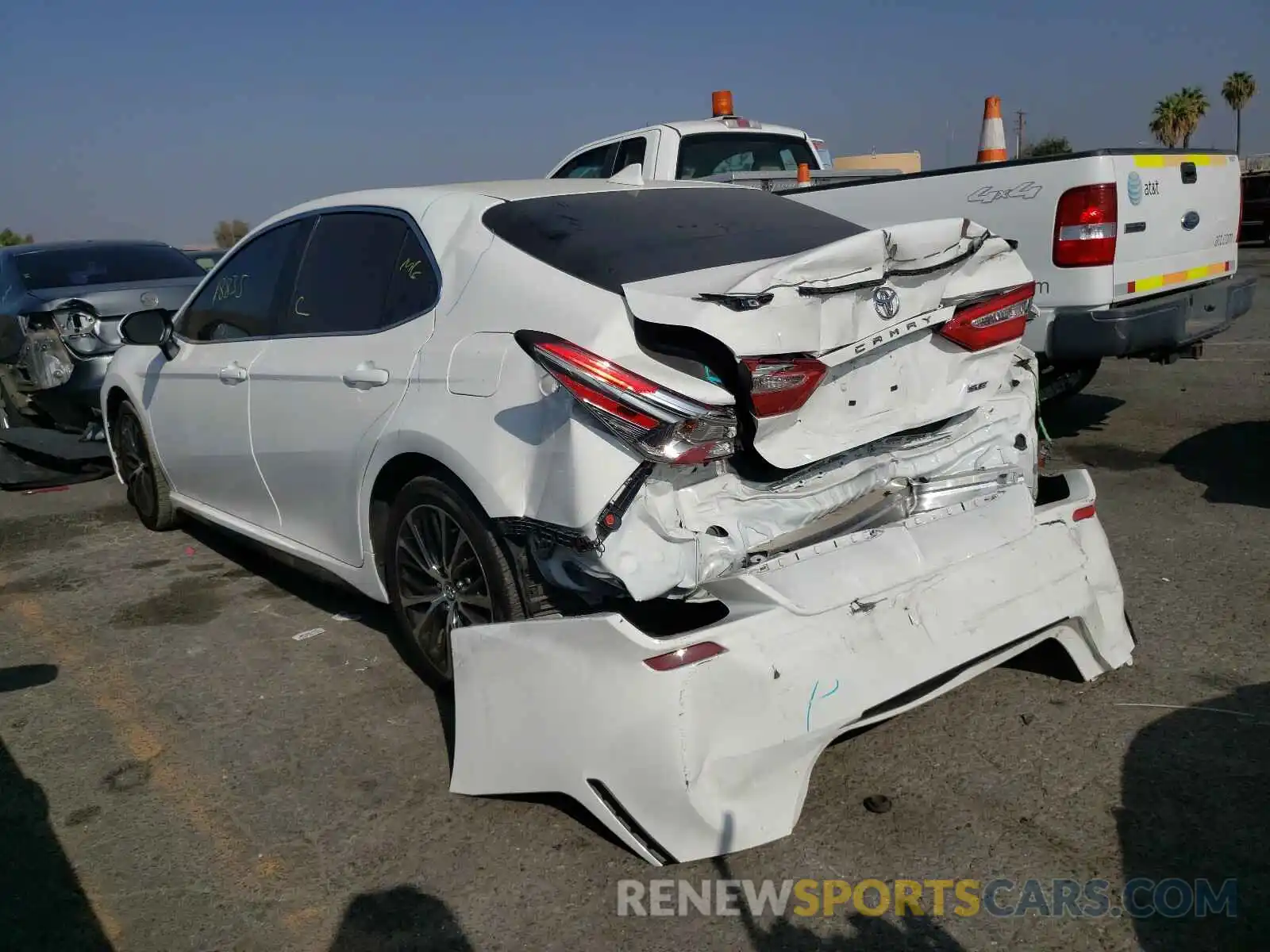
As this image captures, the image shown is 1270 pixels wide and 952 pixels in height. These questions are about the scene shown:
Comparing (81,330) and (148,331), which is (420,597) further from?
(81,330)

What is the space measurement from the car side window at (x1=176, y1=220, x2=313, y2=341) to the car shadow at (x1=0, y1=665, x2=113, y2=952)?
192 centimetres

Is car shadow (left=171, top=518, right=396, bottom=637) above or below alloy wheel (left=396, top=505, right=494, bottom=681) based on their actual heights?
below

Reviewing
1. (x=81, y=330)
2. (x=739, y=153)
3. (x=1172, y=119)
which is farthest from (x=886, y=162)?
(x=1172, y=119)

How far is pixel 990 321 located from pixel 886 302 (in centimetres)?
50

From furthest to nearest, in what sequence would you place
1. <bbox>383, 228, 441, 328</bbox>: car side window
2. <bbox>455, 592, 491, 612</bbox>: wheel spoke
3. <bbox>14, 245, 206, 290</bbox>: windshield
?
<bbox>14, 245, 206, 290</bbox>: windshield < <bbox>383, 228, 441, 328</bbox>: car side window < <bbox>455, 592, 491, 612</bbox>: wheel spoke

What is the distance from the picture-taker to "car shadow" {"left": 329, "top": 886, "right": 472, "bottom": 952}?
97.3 inches

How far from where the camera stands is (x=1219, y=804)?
2.79 m

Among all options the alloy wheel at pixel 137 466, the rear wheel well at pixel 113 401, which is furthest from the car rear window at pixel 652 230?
the rear wheel well at pixel 113 401

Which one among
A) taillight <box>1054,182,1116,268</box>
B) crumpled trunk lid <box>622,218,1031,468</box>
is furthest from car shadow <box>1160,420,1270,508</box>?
crumpled trunk lid <box>622,218,1031,468</box>

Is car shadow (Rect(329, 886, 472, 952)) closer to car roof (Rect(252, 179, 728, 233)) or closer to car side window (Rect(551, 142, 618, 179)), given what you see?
car roof (Rect(252, 179, 728, 233))

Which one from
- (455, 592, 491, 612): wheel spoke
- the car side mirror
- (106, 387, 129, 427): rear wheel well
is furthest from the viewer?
(106, 387, 129, 427): rear wheel well

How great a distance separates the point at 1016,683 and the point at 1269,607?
1.24 metres

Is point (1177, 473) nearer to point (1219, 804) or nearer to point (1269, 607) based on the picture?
point (1269, 607)

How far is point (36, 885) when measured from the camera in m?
2.78
